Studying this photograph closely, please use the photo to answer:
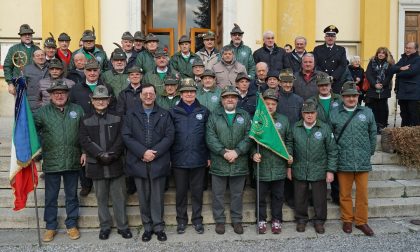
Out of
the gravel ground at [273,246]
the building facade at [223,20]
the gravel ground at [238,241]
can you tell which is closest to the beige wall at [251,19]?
the building facade at [223,20]

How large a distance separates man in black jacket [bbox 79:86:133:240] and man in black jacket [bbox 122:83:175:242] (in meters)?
0.14

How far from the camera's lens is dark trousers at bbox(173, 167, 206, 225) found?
6137 millimetres

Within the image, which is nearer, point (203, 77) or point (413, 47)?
point (203, 77)

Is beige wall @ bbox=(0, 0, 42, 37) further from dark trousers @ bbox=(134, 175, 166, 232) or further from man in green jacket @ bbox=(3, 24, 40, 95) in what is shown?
dark trousers @ bbox=(134, 175, 166, 232)

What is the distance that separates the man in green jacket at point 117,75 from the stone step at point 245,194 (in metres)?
1.68

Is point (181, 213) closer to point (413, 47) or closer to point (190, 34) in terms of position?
point (413, 47)

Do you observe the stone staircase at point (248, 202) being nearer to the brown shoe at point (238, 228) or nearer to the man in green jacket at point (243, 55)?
the brown shoe at point (238, 228)

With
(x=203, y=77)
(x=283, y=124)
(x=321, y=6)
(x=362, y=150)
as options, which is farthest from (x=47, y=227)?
(x=321, y=6)

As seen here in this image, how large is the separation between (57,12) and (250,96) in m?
6.52

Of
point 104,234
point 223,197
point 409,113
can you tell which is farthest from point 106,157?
point 409,113

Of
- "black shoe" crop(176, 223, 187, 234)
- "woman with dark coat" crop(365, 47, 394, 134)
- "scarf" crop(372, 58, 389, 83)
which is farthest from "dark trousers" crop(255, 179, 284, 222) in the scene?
"scarf" crop(372, 58, 389, 83)

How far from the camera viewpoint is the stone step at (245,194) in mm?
6703

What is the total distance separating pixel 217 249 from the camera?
18.5 ft

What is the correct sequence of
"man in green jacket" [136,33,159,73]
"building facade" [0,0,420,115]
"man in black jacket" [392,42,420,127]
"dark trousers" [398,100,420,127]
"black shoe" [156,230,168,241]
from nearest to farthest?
"black shoe" [156,230,168,241] → "man in green jacket" [136,33,159,73] → "man in black jacket" [392,42,420,127] → "dark trousers" [398,100,420,127] → "building facade" [0,0,420,115]
